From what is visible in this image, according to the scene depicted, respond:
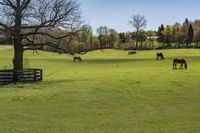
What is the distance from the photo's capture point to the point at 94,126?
17438 millimetres

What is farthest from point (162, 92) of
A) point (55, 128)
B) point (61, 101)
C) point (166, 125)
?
point (55, 128)

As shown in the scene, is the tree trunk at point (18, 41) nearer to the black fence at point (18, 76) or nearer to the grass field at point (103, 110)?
the black fence at point (18, 76)

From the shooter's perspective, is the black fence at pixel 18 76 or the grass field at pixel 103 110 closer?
the grass field at pixel 103 110

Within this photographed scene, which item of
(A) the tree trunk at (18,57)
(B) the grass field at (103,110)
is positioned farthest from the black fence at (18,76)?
(B) the grass field at (103,110)

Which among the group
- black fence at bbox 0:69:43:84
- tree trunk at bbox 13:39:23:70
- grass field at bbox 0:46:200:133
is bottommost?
grass field at bbox 0:46:200:133

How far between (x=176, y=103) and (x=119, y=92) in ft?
18.6

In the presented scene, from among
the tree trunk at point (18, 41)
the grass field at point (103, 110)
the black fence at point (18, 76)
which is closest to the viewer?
the grass field at point (103, 110)

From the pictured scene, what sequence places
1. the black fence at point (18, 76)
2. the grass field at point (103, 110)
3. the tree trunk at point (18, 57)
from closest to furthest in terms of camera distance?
the grass field at point (103, 110) → the black fence at point (18, 76) → the tree trunk at point (18, 57)

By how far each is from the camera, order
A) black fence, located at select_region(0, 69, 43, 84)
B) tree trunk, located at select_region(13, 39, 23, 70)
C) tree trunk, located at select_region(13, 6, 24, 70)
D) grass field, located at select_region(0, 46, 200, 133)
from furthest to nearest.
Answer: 1. tree trunk, located at select_region(13, 39, 23, 70)
2. tree trunk, located at select_region(13, 6, 24, 70)
3. black fence, located at select_region(0, 69, 43, 84)
4. grass field, located at select_region(0, 46, 200, 133)

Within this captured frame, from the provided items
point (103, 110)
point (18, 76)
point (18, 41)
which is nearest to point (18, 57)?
point (18, 41)

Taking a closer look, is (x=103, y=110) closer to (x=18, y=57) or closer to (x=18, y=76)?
(x=18, y=76)

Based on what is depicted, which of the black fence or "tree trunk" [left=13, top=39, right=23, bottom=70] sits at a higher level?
"tree trunk" [left=13, top=39, right=23, bottom=70]

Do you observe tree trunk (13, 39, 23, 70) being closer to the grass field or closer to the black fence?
the black fence

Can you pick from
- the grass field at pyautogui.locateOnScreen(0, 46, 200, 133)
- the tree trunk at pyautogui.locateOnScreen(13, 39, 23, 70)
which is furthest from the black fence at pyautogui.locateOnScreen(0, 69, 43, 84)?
the grass field at pyautogui.locateOnScreen(0, 46, 200, 133)
